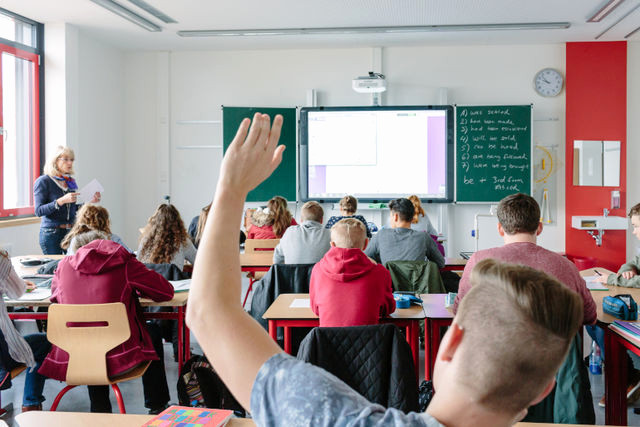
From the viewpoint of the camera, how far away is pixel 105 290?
269 centimetres

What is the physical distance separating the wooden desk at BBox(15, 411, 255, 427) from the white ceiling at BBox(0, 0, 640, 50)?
15.6 ft

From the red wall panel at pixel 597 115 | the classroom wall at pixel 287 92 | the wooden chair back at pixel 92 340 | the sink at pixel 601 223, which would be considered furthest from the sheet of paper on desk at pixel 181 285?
the red wall panel at pixel 597 115

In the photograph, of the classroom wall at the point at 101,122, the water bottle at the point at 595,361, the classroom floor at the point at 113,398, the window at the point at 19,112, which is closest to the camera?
the classroom floor at the point at 113,398

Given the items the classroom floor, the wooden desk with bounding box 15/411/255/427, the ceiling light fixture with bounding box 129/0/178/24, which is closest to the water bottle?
the classroom floor

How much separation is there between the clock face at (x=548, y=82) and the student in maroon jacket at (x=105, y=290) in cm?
584

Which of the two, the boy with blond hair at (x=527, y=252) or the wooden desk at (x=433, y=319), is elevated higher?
the boy with blond hair at (x=527, y=252)

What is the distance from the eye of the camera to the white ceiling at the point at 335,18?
Answer: 548 cm

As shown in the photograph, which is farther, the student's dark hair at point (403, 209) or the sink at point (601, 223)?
the sink at point (601, 223)

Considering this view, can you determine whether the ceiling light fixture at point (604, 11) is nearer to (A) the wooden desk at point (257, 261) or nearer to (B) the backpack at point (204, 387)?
(A) the wooden desk at point (257, 261)

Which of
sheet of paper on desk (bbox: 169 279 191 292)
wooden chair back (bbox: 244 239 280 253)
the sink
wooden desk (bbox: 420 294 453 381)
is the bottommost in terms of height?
wooden desk (bbox: 420 294 453 381)

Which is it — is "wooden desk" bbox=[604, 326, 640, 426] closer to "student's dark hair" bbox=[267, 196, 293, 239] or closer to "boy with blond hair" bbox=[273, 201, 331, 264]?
"boy with blond hair" bbox=[273, 201, 331, 264]

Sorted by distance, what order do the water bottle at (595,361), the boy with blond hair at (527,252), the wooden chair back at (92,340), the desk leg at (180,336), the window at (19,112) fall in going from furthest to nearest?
the window at (19,112), the water bottle at (595,361), the desk leg at (180,336), the wooden chair back at (92,340), the boy with blond hair at (527,252)

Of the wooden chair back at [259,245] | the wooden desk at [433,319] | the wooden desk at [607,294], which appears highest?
the wooden chair back at [259,245]

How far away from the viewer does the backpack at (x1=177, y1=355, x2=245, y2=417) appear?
235 cm
